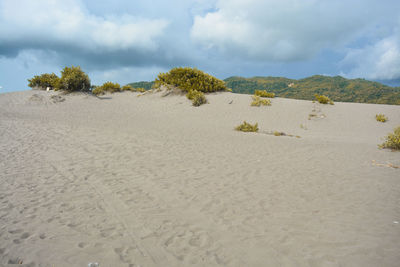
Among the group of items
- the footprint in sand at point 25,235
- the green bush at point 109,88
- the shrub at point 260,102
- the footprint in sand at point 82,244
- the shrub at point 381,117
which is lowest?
the footprint in sand at point 82,244

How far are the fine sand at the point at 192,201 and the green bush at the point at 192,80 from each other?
1124 cm

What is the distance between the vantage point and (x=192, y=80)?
20.0 metres

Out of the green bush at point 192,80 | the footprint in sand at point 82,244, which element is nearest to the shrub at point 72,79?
the green bush at point 192,80

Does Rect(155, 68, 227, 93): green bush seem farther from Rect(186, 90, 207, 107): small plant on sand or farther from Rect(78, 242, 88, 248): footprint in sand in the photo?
Rect(78, 242, 88, 248): footprint in sand

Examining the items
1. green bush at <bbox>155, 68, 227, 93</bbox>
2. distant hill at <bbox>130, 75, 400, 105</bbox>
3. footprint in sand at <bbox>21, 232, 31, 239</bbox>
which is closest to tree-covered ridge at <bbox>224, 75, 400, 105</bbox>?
distant hill at <bbox>130, 75, 400, 105</bbox>

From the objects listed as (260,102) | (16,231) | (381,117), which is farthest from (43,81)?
(381,117)

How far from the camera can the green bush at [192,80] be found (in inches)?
776

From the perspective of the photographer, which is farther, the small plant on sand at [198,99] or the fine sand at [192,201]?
the small plant on sand at [198,99]

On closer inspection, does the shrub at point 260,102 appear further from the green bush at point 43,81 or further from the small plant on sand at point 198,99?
the green bush at point 43,81

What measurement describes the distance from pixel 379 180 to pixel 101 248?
591cm

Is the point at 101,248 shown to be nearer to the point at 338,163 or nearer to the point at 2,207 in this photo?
the point at 2,207

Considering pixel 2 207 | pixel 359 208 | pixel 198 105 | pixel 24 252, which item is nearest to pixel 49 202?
pixel 2 207

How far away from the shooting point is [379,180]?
16.5ft

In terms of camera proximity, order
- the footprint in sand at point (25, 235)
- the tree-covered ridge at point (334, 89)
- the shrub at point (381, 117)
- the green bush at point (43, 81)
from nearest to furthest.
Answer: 1. the footprint in sand at point (25, 235)
2. the shrub at point (381, 117)
3. the green bush at point (43, 81)
4. the tree-covered ridge at point (334, 89)
